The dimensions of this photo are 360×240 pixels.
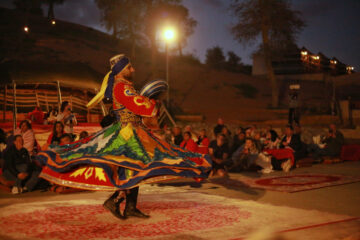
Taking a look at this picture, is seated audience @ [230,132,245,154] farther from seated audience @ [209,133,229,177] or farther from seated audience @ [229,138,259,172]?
seated audience @ [209,133,229,177]

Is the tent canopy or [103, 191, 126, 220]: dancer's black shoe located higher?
the tent canopy

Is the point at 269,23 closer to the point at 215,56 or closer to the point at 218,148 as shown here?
the point at 218,148

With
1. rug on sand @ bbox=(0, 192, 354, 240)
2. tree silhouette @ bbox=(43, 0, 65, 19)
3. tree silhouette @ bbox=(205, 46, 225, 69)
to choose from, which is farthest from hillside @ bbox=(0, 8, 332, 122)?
rug on sand @ bbox=(0, 192, 354, 240)

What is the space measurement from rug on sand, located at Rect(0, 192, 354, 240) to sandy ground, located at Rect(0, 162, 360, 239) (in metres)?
0.27

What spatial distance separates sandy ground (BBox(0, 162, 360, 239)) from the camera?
15.1ft

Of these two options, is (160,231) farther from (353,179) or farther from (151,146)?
(353,179)

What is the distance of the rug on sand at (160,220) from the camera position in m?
4.64

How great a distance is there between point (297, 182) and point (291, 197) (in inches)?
73.6

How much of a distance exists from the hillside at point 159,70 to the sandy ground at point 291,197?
15768 mm

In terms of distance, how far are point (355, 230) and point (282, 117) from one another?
2044 centimetres

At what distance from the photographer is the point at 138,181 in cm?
476

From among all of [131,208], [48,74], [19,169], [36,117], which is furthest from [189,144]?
[48,74]

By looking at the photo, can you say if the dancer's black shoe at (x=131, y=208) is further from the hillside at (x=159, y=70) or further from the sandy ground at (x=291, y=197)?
the hillside at (x=159, y=70)

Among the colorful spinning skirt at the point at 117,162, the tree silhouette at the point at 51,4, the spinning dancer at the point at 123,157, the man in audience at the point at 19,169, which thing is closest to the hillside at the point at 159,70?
the tree silhouette at the point at 51,4
